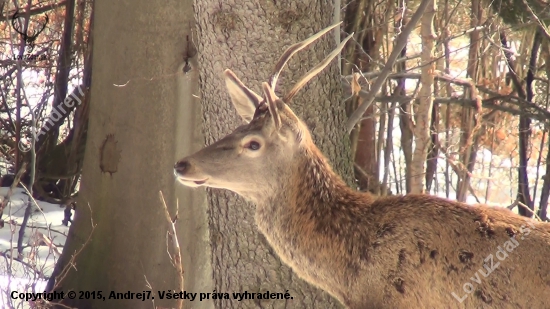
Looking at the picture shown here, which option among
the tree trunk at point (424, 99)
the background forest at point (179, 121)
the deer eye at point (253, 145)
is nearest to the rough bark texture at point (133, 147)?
the background forest at point (179, 121)

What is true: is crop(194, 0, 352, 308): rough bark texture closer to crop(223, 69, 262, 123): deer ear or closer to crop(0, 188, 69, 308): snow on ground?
crop(223, 69, 262, 123): deer ear

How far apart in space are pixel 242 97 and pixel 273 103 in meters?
0.44

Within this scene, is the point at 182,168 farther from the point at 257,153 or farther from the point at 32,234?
the point at 32,234

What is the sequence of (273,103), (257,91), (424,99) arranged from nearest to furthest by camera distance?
(273,103), (257,91), (424,99)

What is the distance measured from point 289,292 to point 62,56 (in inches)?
194

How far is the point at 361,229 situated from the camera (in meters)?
3.86

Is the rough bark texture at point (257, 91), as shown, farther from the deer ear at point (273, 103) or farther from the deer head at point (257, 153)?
the deer ear at point (273, 103)

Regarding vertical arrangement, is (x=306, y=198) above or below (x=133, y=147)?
below

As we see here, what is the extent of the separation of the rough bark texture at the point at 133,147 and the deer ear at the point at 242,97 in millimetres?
1218

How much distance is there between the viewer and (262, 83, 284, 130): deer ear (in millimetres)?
3600

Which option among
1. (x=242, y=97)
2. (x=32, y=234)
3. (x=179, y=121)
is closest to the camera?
(x=242, y=97)

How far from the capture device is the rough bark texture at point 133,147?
5.28 m

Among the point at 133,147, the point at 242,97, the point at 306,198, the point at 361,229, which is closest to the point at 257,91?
the point at 242,97

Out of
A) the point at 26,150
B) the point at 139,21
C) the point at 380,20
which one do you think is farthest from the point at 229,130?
the point at 380,20
